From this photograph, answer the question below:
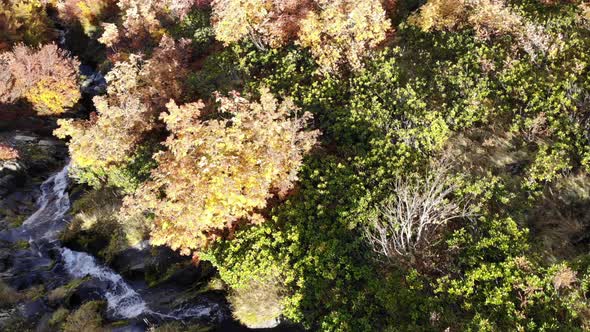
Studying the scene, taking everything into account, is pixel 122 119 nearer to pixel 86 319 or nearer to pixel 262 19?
pixel 262 19

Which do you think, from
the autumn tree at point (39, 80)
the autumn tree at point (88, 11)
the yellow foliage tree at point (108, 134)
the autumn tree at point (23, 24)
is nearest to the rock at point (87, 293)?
the yellow foliage tree at point (108, 134)

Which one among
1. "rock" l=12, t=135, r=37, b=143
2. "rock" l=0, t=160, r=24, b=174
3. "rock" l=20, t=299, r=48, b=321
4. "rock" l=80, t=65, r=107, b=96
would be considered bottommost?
"rock" l=20, t=299, r=48, b=321

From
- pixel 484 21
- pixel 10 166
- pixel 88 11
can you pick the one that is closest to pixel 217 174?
pixel 484 21

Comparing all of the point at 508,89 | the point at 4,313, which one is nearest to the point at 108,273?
the point at 4,313

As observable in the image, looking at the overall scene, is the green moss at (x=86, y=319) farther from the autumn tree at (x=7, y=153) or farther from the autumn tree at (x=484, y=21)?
the autumn tree at (x=484, y=21)

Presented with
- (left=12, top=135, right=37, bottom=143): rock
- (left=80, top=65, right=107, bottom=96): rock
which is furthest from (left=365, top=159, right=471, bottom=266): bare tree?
→ (left=80, top=65, right=107, bottom=96): rock

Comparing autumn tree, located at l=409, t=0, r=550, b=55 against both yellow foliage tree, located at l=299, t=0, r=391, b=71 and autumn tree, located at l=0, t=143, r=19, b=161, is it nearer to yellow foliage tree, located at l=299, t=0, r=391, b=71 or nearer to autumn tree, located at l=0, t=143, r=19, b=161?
yellow foliage tree, located at l=299, t=0, r=391, b=71

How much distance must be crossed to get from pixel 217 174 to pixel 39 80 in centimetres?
1979

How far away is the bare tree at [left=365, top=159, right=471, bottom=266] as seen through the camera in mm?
9180

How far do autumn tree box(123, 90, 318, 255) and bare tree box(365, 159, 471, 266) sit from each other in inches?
114

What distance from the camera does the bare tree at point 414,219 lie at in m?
9.18

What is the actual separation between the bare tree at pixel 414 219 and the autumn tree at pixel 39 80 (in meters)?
22.4

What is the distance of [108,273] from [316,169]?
8772 mm

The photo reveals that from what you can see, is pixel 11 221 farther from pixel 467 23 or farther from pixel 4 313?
pixel 467 23
